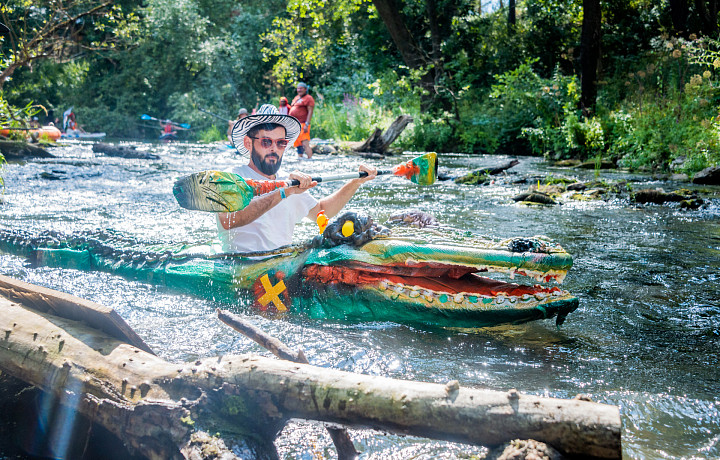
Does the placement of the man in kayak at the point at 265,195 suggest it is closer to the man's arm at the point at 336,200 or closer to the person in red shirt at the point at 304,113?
the man's arm at the point at 336,200

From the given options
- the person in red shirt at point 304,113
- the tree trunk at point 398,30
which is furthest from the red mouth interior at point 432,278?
the tree trunk at point 398,30

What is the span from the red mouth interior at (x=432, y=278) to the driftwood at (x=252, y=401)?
4.33 ft

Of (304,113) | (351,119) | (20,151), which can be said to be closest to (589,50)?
(304,113)

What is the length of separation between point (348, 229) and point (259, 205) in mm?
731

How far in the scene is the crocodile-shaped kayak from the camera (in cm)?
295

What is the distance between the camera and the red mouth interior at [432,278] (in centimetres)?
306

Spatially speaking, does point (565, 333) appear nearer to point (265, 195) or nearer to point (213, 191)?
point (265, 195)

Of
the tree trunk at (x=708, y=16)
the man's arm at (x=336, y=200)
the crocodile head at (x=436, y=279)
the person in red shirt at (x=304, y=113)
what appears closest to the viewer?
the crocodile head at (x=436, y=279)

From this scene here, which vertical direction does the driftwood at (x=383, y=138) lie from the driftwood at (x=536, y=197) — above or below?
above

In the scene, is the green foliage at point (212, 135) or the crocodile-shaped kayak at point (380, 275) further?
the green foliage at point (212, 135)

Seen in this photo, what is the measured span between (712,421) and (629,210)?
5417 mm

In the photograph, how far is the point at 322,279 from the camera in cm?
334

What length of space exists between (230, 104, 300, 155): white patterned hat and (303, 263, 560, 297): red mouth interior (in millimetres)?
1121

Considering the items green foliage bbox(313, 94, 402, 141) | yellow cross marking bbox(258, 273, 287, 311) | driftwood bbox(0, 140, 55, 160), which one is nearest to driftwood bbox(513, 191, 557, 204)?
yellow cross marking bbox(258, 273, 287, 311)
